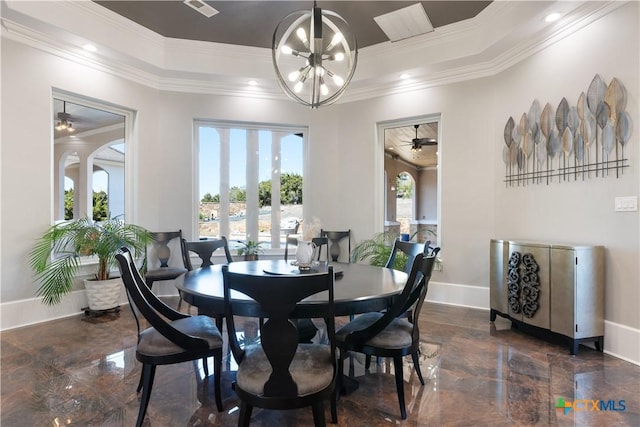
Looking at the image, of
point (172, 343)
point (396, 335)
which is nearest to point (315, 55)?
point (396, 335)

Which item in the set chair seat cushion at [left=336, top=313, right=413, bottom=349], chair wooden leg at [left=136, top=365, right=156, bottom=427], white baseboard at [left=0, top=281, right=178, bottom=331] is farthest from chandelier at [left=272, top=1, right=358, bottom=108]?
white baseboard at [left=0, top=281, right=178, bottom=331]

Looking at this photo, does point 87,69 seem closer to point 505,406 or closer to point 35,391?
point 35,391

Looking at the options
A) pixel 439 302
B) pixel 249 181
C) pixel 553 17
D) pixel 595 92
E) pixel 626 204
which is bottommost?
pixel 439 302

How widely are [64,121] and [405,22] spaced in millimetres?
3953

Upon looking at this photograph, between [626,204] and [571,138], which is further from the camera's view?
[571,138]

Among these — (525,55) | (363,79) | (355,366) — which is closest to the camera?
(355,366)

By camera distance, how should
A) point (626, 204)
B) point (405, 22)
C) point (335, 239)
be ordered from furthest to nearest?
point (335, 239)
point (405, 22)
point (626, 204)

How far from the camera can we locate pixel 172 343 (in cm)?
188

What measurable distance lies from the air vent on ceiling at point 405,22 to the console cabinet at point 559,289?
2533mm

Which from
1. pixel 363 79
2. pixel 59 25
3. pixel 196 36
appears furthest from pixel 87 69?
pixel 363 79

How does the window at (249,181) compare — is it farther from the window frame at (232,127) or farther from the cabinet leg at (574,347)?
the cabinet leg at (574,347)

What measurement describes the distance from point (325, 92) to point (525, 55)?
2.37m

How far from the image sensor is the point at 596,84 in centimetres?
299

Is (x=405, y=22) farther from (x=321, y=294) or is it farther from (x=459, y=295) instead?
(x=321, y=294)
